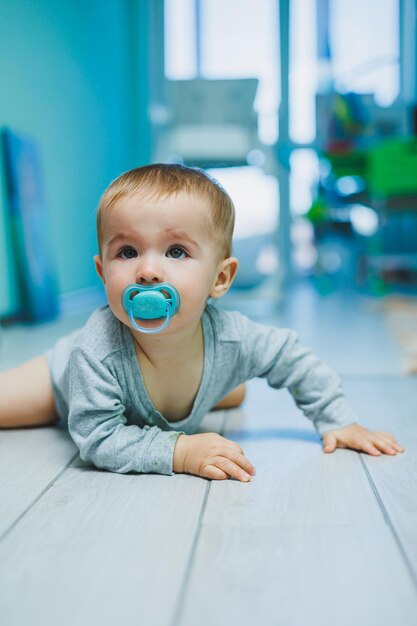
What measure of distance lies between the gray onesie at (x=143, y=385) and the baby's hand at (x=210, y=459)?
2cm

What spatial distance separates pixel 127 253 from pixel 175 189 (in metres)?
0.10

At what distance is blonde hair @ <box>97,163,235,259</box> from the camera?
32.2 inches

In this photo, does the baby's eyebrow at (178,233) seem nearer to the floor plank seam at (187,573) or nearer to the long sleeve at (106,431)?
the long sleeve at (106,431)

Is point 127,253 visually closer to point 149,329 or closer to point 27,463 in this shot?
point 149,329

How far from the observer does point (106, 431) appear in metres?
0.82

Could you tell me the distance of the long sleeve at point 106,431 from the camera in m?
0.81

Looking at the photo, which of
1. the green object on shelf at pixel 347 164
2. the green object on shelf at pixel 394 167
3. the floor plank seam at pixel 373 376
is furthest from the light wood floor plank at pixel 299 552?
the green object on shelf at pixel 347 164

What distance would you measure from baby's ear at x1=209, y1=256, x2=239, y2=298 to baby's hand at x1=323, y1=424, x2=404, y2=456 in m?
0.24

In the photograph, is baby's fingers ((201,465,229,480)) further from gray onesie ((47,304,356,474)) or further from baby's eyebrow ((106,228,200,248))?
baby's eyebrow ((106,228,200,248))

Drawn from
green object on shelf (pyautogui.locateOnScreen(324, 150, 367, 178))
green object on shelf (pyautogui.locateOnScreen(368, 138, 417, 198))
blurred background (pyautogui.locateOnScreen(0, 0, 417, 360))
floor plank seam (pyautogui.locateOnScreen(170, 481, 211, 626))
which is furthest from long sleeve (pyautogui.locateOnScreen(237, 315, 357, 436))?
green object on shelf (pyautogui.locateOnScreen(324, 150, 367, 178))

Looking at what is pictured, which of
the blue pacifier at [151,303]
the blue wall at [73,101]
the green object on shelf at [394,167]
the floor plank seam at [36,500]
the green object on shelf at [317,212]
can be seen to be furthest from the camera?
the green object on shelf at [317,212]

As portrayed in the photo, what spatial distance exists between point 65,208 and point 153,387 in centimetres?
195

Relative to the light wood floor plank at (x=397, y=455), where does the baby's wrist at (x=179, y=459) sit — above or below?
above

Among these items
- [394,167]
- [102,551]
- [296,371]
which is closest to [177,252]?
[296,371]
